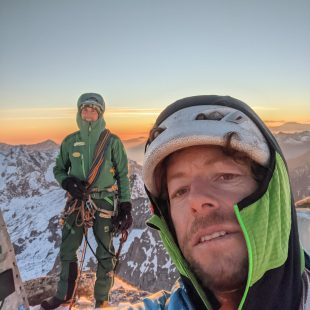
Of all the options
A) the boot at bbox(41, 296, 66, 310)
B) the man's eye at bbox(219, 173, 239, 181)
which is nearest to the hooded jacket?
the boot at bbox(41, 296, 66, 310)

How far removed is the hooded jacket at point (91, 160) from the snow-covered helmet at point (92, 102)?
11cm

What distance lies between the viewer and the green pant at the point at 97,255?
560cm

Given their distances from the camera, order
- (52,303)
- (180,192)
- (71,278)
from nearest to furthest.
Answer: (180,192) → (52,303) → (71,278)

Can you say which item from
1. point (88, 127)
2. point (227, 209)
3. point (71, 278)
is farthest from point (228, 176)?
point (71, 278)

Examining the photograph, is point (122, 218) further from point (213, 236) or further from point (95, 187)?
point (213, 236)

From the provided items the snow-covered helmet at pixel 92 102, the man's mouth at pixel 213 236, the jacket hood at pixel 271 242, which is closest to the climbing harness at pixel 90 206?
the snow-covered helmet at pixel 92 102

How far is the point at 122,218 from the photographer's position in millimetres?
5836

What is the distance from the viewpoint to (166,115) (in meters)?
2.21

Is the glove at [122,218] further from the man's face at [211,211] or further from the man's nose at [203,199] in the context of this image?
the man's nose at [203,199]

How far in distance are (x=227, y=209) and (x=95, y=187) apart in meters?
4.04

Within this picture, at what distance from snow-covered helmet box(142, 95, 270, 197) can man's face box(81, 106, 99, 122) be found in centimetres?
374

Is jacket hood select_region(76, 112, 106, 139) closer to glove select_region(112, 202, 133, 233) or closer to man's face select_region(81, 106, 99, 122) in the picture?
man's face select_region(81, 106, 99, 122)

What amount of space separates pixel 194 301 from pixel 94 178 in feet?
12.4

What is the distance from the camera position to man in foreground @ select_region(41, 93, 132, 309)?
563 cm
